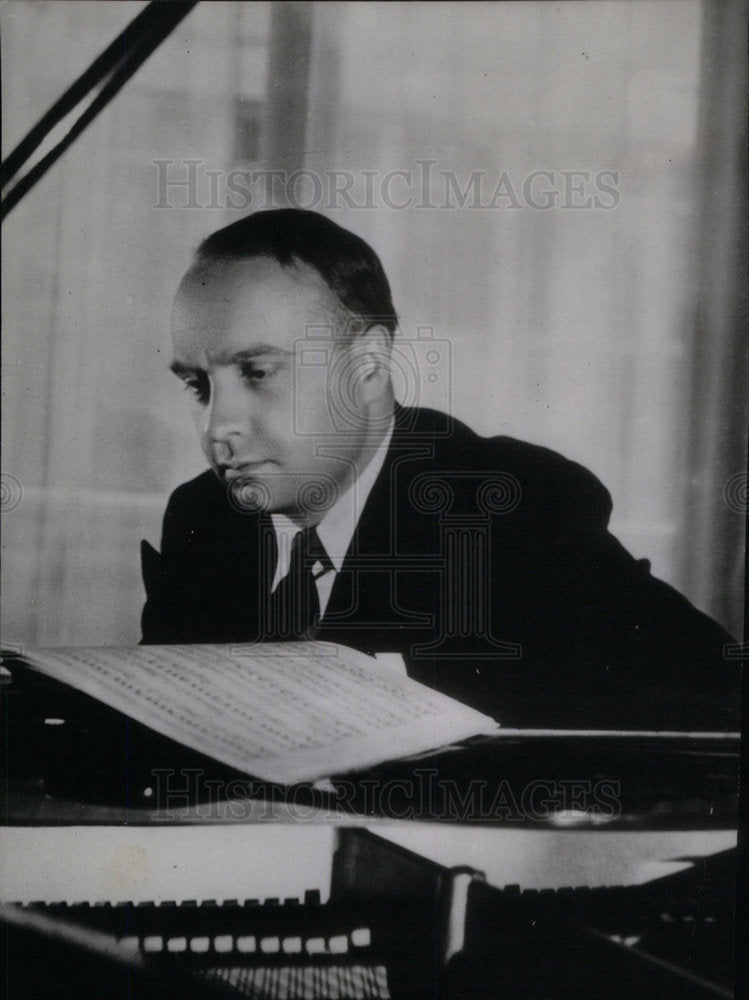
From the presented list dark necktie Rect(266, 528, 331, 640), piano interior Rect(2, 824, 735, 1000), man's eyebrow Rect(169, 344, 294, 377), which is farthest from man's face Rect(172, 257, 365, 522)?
piano interior Rect(2, 824, 735, 1000)

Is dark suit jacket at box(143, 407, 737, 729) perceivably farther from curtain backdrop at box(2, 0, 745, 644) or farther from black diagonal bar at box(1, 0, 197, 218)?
black diagonal bar at box(1, 0, 197, 218)

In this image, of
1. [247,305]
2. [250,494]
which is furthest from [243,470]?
[247,305]

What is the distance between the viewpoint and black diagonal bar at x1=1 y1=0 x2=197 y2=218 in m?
1.38

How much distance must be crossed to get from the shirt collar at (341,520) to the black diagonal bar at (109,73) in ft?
2.25

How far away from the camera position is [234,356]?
1.38 metres

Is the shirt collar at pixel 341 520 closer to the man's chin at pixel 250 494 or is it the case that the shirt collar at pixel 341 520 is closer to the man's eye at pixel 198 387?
the man's chin at pixel 250 494

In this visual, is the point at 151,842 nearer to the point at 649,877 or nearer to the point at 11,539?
the point at 11,539

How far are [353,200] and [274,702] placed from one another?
813 millimetres

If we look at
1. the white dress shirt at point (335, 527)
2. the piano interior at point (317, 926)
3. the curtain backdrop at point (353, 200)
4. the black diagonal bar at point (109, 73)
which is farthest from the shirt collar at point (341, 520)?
the black diagonal bar at point (109, 73)

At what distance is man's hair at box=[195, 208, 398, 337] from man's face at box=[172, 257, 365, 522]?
17 millimetres

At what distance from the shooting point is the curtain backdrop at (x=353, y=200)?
54.2 inches

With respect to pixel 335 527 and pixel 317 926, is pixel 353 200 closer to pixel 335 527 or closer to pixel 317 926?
pixel 335 527

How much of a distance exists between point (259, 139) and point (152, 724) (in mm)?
948

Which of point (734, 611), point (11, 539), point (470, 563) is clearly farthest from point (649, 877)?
point (11, 539)
